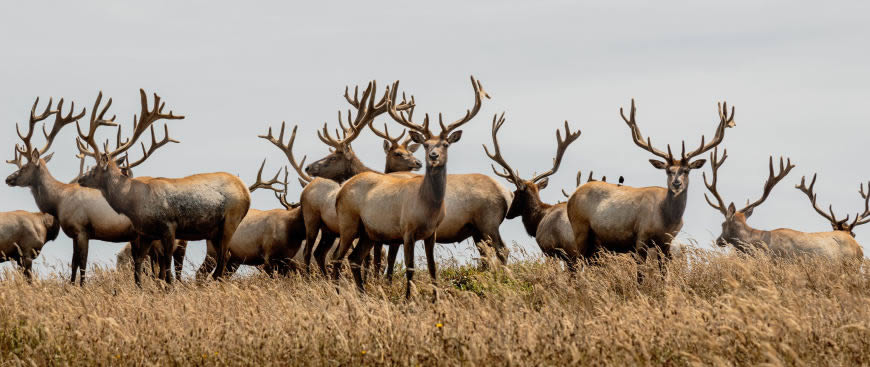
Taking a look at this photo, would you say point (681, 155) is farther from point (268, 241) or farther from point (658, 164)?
point (268, 241)

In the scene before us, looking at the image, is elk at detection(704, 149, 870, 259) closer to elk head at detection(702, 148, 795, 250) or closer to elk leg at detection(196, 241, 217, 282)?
elk head at detection(702, 148, 795, 250)

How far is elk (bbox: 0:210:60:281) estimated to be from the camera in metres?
16.2

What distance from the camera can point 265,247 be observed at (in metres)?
14.8

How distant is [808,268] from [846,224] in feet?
34.1

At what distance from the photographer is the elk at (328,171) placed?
44.3ft

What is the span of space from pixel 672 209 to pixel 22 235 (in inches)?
408

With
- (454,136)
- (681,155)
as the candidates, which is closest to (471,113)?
(454,136)

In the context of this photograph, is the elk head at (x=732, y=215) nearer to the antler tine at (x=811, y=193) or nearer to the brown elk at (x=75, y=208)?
the antler tine at (x=811, y=193)

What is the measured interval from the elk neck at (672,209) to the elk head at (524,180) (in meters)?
2.96

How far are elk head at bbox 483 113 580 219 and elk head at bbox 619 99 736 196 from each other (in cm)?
217

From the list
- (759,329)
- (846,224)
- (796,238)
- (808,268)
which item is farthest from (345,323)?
(846,224)

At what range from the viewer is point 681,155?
38.2 feet

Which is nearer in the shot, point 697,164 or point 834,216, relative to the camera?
point 697,164

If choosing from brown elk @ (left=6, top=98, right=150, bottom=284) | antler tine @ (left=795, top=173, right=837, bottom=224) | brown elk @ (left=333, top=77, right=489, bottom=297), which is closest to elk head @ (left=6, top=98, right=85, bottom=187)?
brown elk @ (left=6, top=98, right=150, bottom=284)
